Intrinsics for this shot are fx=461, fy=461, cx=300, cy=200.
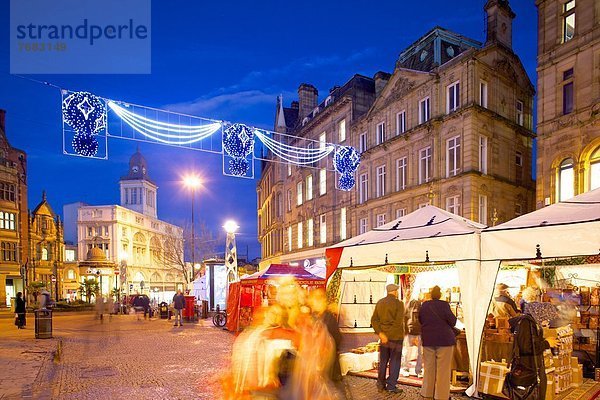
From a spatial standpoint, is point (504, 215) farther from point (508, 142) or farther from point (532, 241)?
point (532, 241)

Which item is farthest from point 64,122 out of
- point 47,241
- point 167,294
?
point 47,241

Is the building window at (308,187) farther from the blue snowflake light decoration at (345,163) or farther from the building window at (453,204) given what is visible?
the blue snowflake light decoration at (345,163)

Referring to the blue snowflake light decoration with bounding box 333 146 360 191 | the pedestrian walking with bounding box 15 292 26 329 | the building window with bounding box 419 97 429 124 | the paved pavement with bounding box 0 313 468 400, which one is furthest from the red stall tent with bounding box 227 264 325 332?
the building window with bounding box 419 97 429 124

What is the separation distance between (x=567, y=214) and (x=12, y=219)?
5320cm

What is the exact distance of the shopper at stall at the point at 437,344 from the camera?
7855 mm

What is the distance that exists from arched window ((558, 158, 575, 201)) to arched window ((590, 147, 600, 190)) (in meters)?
0.68

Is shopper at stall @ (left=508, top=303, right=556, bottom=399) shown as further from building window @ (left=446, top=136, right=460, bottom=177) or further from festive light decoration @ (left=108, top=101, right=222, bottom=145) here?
building window @ (left=446, top=136, right=460, bottom=177)

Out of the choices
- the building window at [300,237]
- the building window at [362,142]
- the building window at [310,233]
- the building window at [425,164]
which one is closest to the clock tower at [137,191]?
the building window at [300,237]

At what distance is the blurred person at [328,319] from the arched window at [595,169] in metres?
14.6

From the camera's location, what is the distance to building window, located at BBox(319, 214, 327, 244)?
35031mm

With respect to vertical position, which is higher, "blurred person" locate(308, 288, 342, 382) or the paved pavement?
"blurred person" locate(308, 288, 342, 382)

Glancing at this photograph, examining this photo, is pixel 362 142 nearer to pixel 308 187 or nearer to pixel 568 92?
pixel 308 187

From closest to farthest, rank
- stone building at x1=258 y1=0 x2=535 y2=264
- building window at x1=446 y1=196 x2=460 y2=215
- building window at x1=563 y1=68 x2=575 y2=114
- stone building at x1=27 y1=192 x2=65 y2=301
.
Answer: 1. building window at x1=563 y1=68 x2=575 y2=114
2. stone building at x1=258 y1=0 x2=535 y2=264
3. building window at x1=446 y1=196 x2=460 y2=215
4. stone building at x1=27 y1=192 x2=65 y2=301

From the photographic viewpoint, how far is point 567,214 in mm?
7844
